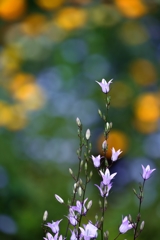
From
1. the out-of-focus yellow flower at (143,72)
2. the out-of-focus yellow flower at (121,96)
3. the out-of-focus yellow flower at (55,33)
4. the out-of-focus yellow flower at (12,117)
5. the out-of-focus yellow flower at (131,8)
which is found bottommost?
the out-of-focus yellow flower at (12,117)

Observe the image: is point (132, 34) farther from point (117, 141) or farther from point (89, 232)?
point (89, 232)

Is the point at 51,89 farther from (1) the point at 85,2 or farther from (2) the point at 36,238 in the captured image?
(2) the point at 36,238

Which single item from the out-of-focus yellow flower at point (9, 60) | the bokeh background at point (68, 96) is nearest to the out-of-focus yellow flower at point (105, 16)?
the bokeh background at point (68, 96)

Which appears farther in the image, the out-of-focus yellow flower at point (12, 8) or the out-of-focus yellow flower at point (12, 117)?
the out-of-focus yellow flower at point (12, 8)

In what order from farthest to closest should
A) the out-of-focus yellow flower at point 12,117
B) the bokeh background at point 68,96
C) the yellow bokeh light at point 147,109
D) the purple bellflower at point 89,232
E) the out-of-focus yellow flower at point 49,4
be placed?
the out-of-focus yellow flower at point 49,4
the yellow bokeh light at point 147,109
the out-of-focus yellow flower at point 12,117
the bokeh background at point 68,96
the purple bellflower at point 89,232

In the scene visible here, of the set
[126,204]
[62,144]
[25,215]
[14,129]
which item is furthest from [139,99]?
[25,215]

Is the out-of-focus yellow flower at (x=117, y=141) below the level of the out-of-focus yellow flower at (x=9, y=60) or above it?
below

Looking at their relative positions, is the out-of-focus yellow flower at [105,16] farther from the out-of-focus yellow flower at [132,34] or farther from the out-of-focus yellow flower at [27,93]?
the out-of-focus yellow flower at [27,93]
